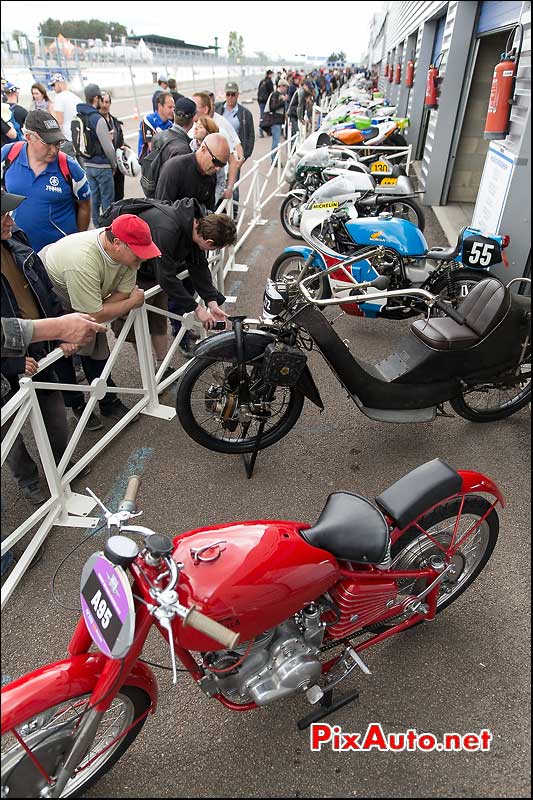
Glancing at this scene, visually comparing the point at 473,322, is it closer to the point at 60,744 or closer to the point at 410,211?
the point at 60,744

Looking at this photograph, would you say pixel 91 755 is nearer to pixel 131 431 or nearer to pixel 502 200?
pixel 131 431

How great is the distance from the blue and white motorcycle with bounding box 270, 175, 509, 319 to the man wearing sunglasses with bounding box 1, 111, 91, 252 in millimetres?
2026

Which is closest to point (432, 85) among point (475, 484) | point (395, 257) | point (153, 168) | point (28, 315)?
point (395, 257)

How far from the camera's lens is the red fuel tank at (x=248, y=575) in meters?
1.66

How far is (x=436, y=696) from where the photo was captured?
225 centimetres

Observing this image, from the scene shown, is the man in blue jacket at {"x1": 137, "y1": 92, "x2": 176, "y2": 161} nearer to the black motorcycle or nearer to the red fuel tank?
the black motorcycle

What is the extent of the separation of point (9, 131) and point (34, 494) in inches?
274

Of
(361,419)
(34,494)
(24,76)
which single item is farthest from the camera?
(24,76)

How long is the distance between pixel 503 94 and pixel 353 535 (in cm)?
533

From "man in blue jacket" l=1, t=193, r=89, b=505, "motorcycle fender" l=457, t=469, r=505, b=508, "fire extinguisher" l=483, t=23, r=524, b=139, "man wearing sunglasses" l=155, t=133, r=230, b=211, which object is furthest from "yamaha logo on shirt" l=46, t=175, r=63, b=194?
"fire extinguisher" l=483, t=23, r=524, b=139

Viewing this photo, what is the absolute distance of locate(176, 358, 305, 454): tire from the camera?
3340 mm

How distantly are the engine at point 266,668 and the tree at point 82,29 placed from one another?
2280cm

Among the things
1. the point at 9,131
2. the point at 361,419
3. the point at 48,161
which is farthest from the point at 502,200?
the point at 9,131

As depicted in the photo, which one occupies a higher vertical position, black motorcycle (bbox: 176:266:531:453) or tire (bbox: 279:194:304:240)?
tire (bbox: 279:194:304:240)
